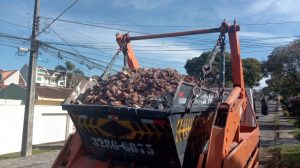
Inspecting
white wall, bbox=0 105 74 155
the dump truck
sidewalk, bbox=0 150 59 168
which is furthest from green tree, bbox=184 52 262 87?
white wall, bbox=0 105 74 155

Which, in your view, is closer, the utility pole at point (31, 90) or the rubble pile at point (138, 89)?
the rubble pile at point (138, 89)

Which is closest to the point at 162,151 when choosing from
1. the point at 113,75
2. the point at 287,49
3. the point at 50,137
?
the point at 113,75

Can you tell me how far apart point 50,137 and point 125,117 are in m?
19.6

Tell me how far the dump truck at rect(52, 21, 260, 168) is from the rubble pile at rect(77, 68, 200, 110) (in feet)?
0.56

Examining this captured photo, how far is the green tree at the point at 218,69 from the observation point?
6.18m

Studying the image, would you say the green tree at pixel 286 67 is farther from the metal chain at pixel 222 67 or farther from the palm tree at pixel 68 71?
the palm tree at pixel 68 71

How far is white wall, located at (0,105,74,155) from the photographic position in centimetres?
1903

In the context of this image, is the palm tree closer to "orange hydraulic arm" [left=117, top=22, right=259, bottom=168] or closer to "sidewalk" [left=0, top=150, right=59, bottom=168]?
"sidewalk" [left=0, top=150, right=59, bottom=168]

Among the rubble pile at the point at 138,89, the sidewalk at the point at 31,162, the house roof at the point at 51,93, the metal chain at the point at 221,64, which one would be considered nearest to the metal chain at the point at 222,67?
the metal chain at the point at 221,64

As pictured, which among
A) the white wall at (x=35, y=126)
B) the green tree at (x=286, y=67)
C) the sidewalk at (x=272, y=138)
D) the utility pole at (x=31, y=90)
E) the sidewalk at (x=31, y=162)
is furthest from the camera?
the green tree at (x=286, y=67)

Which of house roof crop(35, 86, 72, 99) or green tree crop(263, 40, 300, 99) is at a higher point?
green tree crop(263, 40, 300, 99)

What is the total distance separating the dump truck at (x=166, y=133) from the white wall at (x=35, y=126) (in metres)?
13.0

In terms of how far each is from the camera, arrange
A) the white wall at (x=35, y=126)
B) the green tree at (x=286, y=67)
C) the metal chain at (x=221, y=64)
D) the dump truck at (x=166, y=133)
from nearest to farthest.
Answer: the dump truck at (x=166, y=133)
the metal chain at (x=221, y=64)
the white wall at (x=35, y=126)
the green tree at (x=286, y=67)

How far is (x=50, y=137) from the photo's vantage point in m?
23.5
